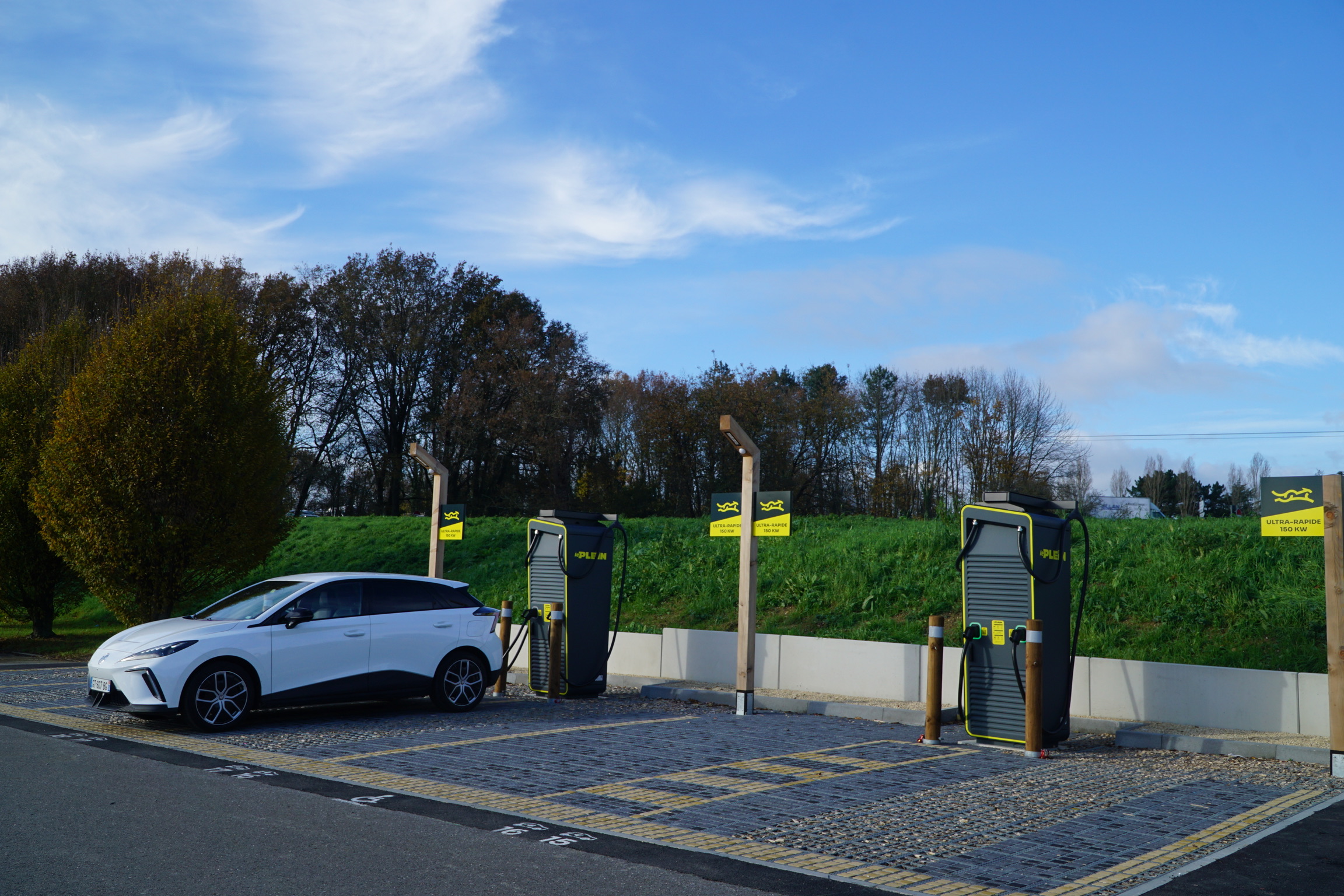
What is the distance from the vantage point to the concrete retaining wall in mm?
10109

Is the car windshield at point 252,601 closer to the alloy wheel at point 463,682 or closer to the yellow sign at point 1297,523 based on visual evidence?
the alloy wheel at point 463,682

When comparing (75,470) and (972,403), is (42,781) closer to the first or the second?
(75,470)

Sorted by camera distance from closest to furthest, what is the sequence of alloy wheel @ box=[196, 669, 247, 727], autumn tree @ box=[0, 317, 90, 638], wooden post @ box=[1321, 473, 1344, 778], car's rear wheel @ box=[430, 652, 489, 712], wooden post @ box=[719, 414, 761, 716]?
1. wooden post @ box=[1321, 473, 1344, 778]
2. alloy wheel @ box=[196, 669, 247, 727]
3. car's rear wheel @ box=[430, 652, 489, 712]
4. wooden post @ box=[719, 414, 761, 716]
5. autumn tree @ box=[0, 317, 90, 638]

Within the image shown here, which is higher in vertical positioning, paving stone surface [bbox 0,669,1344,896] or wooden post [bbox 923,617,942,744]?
wooden post [bbox 923,617,942,744]

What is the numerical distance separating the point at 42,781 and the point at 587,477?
128 feet

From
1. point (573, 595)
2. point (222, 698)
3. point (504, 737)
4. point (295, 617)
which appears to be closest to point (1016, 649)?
point (504, 737)

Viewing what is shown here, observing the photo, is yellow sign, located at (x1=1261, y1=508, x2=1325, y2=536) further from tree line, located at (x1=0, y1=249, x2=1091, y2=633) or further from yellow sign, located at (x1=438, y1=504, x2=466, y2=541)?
tree line, located at (x1=0, y1=249, x2=1091, y2=633)

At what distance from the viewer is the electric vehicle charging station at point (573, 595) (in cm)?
1310

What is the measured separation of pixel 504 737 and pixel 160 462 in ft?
40.5

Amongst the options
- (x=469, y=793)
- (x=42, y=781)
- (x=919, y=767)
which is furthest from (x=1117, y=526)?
(x=42, y=781)

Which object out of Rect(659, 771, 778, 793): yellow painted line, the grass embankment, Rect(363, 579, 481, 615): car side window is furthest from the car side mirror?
the grass embankment

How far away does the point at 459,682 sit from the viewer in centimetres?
1173

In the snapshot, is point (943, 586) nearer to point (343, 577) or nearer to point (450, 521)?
point (450, 521)

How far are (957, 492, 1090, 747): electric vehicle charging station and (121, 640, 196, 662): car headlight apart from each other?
7.72 metres
